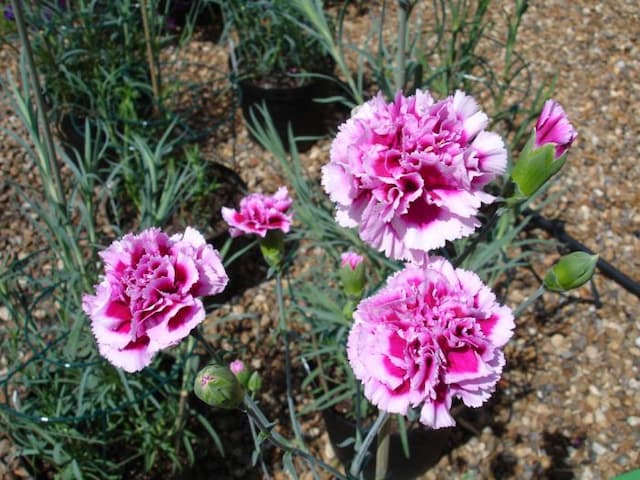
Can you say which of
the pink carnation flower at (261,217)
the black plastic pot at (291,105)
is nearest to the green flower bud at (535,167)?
the pink carnation flower at (261,217)

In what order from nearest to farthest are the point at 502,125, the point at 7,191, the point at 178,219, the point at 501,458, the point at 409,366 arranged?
the point at 409,366 < the point at 501,458 < the point at 178,219 < the point at 7,191 < the point at 502,125

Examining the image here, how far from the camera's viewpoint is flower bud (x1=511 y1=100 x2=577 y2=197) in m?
0.85

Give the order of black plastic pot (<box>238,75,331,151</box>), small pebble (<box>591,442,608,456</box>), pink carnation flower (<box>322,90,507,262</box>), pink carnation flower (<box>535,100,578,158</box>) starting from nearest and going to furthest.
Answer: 1. pink carnation flower (<box>322,90,507,262</box>)
2. pink carnation flower (<box>535,100,578,158</box>)
3. small pebble (<box>591,442,608,456</box>)
4. black plastic pot (<box>238,75,331,151</box>)

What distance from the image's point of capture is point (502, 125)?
281 centimetres

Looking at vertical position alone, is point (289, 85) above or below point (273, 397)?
above

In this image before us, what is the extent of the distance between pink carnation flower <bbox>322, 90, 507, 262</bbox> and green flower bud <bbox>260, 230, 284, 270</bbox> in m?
0.45

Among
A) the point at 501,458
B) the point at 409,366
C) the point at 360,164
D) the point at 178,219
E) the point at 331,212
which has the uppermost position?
the point at 360,164

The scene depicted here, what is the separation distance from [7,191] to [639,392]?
7.17 feet

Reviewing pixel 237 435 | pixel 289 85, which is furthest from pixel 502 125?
pixel 237 435

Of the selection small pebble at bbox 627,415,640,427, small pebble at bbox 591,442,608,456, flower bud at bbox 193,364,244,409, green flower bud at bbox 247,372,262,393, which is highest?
flower bud at bbox 193,364,244,409

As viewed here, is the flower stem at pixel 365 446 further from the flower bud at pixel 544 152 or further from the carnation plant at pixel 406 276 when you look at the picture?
the flower bud at pixel 544 152

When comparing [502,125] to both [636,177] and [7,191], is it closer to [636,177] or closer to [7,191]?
A: [636,177]

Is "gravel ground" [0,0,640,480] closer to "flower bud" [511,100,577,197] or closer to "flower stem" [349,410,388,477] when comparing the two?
"flower stem" [349,410,388,477]

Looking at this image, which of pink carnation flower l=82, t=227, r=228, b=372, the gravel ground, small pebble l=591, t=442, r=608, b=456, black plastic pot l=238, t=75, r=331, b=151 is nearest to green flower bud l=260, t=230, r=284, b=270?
pink carnation flower l=82, t=227, r=228, b=372
